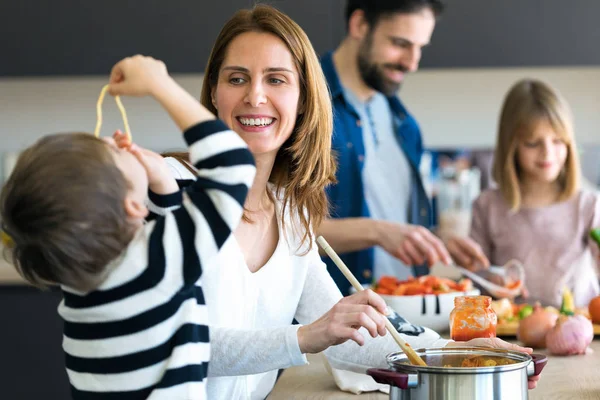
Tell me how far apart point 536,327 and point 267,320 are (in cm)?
62

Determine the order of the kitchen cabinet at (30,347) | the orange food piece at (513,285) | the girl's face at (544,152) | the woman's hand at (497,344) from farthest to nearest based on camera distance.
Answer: the kitchen cabinet at (30,347) → the girl's face at (544,152) → the orange food piece at (513,285) → the woman's hand at (497,344)

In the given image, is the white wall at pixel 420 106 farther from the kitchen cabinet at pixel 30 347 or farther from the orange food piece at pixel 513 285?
the orange food piece at pixel 513 285

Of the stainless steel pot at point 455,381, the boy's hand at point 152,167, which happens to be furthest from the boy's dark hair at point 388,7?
the stainless steel pot at point 455,381

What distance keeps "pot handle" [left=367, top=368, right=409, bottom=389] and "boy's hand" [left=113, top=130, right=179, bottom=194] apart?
382 mm

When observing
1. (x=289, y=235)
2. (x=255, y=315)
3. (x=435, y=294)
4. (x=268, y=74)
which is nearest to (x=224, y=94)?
(x=268, y=74)

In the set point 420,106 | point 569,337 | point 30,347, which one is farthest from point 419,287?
point 420,106

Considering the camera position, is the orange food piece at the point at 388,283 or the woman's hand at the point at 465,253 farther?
the woman's hand at the point at 465,253

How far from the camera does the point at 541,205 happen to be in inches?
111

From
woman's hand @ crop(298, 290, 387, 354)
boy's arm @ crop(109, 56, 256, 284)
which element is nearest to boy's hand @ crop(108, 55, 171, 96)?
boy's arm @ crop(109, 56, 256, 284)

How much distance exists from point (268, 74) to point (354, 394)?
56 centimetres

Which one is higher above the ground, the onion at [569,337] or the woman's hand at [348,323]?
the woman's hand at [348,323]

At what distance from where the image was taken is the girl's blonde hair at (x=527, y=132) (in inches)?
108

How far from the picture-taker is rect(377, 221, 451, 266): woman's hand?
6.70ft

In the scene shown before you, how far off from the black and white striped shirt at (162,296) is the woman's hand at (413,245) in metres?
0.96
